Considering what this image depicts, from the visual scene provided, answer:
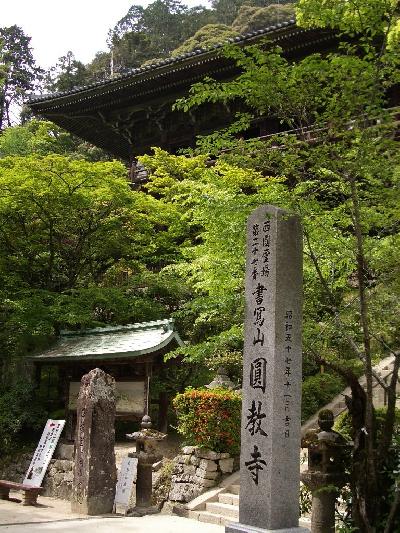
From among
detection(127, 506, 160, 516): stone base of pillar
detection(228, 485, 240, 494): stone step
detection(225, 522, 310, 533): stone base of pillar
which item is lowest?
detection(127, 506, 160, 516): stone base of pillar

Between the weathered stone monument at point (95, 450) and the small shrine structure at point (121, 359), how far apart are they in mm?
1425

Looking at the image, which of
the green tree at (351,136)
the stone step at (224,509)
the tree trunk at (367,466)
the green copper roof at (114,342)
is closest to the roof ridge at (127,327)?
the green copper roof at (114,342)

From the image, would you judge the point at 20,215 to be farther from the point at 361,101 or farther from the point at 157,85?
the point at 361,101

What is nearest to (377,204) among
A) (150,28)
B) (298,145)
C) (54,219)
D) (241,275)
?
(298,145)

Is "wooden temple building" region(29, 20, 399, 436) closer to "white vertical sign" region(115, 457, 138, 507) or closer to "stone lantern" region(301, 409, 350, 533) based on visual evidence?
"white vertical sign" region(115, 457, 138, 507)

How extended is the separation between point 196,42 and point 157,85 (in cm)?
2303

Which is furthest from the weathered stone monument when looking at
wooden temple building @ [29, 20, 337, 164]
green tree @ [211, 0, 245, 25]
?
green tree @ [211, 0, 245, 25]

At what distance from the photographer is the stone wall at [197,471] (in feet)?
31.4

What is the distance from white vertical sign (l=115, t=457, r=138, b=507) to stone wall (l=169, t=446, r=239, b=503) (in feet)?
2.75

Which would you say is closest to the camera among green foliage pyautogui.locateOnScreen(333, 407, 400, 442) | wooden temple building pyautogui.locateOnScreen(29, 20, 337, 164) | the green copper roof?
green foliage pyautogui.locateOnScreen(333, 407, 400, 442)

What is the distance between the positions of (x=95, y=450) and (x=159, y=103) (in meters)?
14.4

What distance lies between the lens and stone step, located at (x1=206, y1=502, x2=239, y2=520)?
27.9 ft

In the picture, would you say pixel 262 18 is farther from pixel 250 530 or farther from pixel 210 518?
pixel 250 530

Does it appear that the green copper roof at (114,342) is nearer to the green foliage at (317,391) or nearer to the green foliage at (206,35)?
the green foliage at (317,391)
